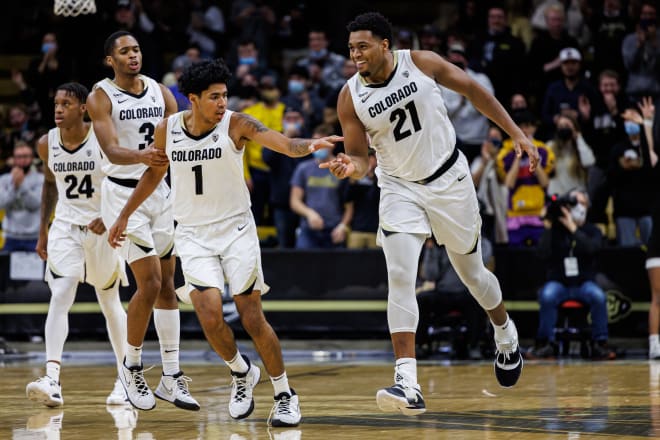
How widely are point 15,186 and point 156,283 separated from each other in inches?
263

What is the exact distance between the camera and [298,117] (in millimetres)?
13969

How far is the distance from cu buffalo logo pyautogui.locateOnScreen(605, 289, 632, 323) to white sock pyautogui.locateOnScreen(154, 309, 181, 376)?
230 inches

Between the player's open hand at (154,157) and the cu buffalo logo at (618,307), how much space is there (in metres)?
6.55

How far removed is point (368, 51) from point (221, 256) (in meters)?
1.56

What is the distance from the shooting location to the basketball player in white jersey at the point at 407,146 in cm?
726

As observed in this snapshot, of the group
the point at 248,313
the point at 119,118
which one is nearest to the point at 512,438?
the point at 248,313

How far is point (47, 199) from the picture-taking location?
373 inches

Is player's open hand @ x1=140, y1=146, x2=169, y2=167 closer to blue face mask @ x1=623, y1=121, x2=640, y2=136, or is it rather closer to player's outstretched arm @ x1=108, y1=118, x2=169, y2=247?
player's outstretched arm @ x1=108, y1=118, x2=169, y2=247

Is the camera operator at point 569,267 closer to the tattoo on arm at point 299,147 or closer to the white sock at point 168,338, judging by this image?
the white sock at point 168,338

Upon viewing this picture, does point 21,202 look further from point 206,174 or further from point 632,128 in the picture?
point 206,174

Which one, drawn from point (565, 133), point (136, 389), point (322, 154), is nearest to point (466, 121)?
point (565, 133)

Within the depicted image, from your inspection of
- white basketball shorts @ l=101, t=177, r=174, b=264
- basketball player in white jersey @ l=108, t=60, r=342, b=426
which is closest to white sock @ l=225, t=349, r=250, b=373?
basketball player in white jersey @ l=108, t=60, r=342, b=426

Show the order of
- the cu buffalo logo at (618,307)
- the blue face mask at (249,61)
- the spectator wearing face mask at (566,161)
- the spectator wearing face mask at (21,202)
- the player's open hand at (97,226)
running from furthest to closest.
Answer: the blue face mask at (249,61) < the spectator wearing face mask at (21,202) < the spectator wearing face mask at (566,161) < the cu buffalo logo at (618,307) < the player's open hand at (97,226)

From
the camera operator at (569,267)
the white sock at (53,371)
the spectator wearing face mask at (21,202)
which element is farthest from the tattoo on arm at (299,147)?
the spectator wearing face mask at (21,202)
